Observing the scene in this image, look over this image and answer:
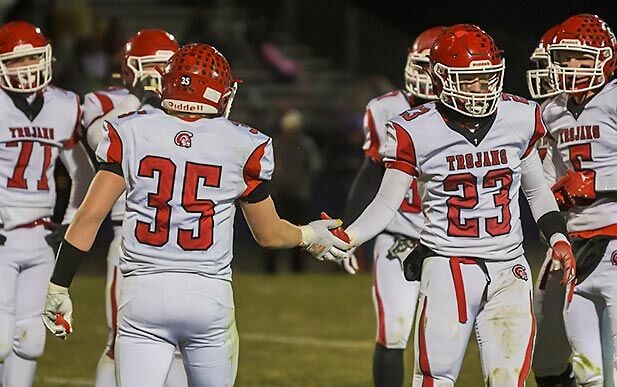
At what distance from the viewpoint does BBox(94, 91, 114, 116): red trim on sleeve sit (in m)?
6.11

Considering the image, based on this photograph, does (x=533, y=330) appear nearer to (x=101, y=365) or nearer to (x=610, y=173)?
(x=610, y=173)

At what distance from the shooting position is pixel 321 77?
16312 millimetres

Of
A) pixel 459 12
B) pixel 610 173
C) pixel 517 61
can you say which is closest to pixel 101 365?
pixel 610 173

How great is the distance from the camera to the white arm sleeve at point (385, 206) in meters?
4.91

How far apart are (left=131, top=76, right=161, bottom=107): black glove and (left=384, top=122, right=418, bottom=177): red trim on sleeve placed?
55.6 inches

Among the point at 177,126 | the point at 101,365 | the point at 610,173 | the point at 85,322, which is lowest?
the point at 85,322

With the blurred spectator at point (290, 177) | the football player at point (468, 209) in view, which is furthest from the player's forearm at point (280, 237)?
the blurred spectator at point (290, 177)

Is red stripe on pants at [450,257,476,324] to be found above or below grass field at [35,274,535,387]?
above

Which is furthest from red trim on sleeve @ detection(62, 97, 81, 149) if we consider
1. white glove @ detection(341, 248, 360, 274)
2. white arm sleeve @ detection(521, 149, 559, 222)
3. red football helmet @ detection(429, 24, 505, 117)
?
white arm sleeve @ detection(521, 149, 559, 222)

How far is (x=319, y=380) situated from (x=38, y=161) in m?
2.49

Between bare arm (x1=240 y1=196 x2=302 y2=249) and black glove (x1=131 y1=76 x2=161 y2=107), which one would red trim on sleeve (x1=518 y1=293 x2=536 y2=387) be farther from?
black glove (x1=131 y1=76 x2=161 y2=107)

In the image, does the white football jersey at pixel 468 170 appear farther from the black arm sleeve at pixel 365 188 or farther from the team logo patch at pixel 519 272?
the black arm sleeve at pixel 365 188

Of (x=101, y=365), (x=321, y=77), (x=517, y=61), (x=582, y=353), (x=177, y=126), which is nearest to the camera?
(x=177, y=126)

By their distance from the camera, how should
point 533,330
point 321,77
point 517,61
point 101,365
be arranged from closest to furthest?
point 533,330 → point 101,365 → point 517,61 → point 321,77
